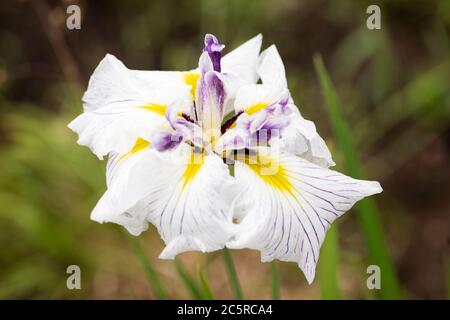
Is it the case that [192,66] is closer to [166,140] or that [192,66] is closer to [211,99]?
[211,99]

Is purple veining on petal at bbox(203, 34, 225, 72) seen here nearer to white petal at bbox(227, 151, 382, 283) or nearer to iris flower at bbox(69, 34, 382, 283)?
iris flower at bbox(69, 34, 382, 283)

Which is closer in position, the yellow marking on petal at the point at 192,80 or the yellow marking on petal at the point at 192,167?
the yellow marking on petal at the point at 192,167

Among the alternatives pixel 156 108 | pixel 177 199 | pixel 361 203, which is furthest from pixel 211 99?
pixel 361 203

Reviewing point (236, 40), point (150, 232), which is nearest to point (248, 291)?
point (150, 232)

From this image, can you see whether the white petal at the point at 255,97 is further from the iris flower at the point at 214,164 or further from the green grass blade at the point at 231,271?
the green grass blade at the point at 231,271

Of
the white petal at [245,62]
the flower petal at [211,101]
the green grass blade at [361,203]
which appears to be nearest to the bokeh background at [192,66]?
the green grass blade at [361,203]

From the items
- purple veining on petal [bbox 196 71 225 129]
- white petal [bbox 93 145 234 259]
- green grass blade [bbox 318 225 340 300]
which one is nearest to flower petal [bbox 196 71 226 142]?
purple veining on petal [bbox 196 71 225 129]
